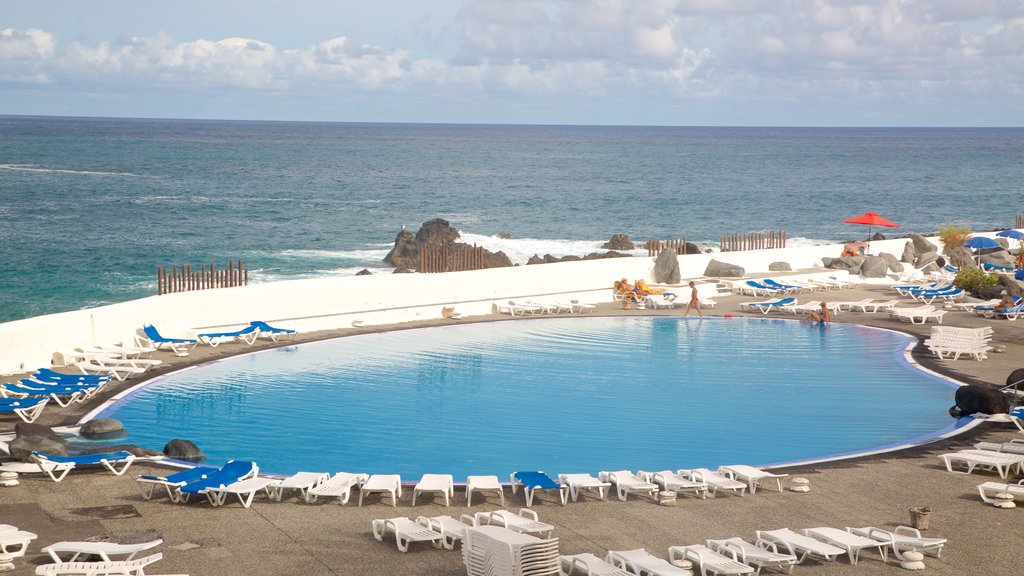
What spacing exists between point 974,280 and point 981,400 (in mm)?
11714

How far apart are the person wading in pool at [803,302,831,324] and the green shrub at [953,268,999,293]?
4.35 meters

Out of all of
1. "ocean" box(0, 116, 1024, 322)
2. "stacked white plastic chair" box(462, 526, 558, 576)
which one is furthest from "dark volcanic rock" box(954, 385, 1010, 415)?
"ocean" box(0, 116, 1024, 322)

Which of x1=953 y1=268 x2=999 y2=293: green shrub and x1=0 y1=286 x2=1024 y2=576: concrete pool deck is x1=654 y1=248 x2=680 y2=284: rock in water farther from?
x1=0 y1=286 x2=1024 y2=576: concrete pool deck

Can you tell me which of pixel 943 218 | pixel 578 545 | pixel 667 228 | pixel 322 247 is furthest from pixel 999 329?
pixel 943 218

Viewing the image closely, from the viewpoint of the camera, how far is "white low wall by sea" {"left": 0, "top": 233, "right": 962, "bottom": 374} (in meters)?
17.2

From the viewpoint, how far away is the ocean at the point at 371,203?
46625 mm

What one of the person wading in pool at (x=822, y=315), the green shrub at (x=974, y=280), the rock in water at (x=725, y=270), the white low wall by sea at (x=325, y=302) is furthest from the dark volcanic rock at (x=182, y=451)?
the green shrub at (x=974, y=280)

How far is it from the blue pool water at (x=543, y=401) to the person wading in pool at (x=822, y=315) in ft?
2.56

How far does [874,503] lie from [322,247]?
4256 cm

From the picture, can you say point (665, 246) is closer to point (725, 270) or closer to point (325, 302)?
A: point (725, 270)

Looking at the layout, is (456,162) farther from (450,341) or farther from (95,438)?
(95,438)

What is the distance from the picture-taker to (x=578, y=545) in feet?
31.7

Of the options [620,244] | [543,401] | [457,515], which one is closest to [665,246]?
[543,401]

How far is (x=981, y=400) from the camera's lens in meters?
15.0
